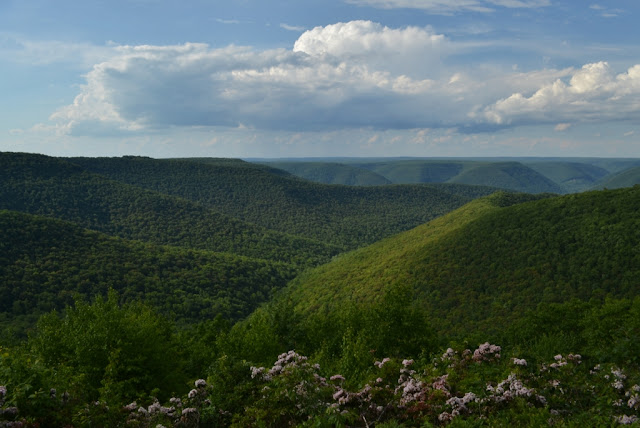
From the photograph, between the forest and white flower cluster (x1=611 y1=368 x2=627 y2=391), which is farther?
white flower cluster (x1=611 y1=368 x2=627 y2=391)

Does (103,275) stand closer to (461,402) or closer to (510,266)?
(510,266)

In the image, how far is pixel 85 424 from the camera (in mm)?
15523

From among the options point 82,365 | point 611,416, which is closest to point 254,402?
point 611,416

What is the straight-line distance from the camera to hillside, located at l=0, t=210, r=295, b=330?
10350 cm

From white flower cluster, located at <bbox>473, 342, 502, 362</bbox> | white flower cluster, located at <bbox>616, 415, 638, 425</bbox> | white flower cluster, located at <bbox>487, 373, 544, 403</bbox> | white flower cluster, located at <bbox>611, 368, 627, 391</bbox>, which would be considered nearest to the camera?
white flower cluster, located at <bbox>616, 415, 638, 425</bbox>

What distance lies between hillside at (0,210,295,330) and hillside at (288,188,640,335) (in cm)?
2843

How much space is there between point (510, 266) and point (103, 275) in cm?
11240

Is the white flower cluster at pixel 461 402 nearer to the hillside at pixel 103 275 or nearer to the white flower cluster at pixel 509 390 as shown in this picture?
the white flower cluster at pixel 509 390

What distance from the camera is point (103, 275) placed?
12069cm

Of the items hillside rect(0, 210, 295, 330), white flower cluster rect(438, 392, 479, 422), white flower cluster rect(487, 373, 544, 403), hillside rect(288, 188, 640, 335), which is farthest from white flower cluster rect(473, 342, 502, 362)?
hillside rect(0, 210, 295, 330)

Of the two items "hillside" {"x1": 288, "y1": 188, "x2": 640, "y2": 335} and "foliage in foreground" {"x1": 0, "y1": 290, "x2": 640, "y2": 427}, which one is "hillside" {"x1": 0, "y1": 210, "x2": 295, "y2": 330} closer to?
"hillside" {"x1": 288, "y1": 188, "x2": 640, "y2": 335}

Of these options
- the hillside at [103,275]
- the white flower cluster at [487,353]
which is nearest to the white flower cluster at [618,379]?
the white flower cluster at [487,353]

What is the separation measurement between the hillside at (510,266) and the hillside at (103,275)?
93.3 feet

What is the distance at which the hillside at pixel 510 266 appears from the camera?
258 ft
